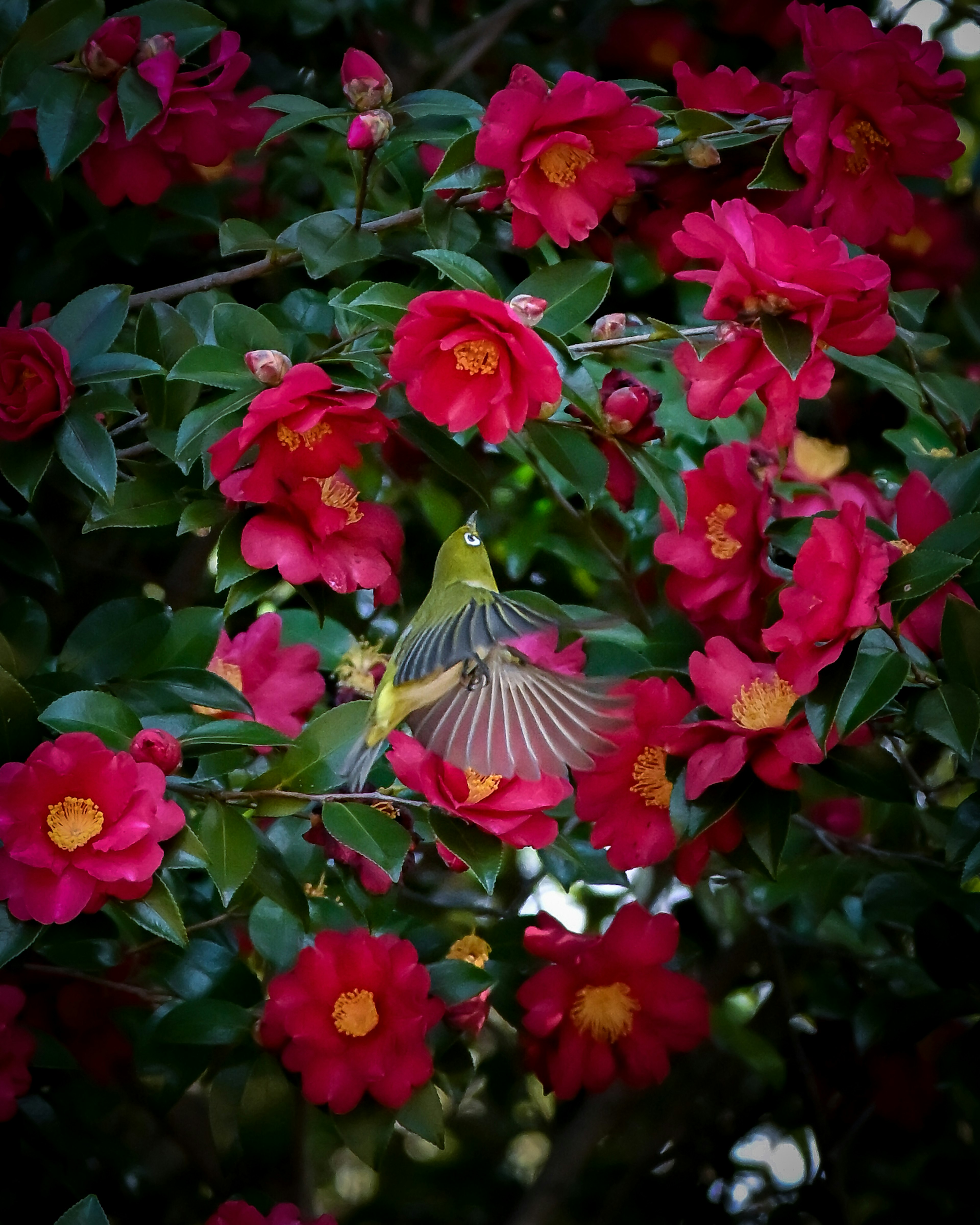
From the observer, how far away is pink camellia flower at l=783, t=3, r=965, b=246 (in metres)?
1.04

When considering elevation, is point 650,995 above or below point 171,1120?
above

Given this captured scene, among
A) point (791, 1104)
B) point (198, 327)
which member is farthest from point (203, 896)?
point (791, 1104)

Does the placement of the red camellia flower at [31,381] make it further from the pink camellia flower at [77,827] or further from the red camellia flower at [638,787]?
the red camellia flower at [638,787]

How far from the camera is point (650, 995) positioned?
1264mm

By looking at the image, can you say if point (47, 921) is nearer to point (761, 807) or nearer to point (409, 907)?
point (761, 807)

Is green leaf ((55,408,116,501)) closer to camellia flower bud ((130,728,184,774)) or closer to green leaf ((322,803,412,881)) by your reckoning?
camellia flower bud ((130,728,184,774))

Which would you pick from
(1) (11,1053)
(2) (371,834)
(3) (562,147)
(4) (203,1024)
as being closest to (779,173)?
(3) (562,147)

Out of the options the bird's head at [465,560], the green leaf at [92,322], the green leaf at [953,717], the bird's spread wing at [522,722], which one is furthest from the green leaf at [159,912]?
the green leaf at [953,717]

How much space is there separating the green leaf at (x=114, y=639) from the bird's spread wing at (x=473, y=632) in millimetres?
294

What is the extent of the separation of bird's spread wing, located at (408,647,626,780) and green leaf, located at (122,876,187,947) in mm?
223

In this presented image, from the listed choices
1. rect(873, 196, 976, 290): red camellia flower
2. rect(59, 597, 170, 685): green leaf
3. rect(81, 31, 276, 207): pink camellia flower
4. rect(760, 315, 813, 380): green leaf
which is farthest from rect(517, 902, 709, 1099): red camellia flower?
rect(873, 196, 976, 290): red camellia flower

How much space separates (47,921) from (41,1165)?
0.58 meters

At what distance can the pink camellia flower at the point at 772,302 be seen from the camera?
917 mm

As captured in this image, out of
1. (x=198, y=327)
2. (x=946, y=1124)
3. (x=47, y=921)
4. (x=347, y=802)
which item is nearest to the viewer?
(x=47, y=921)
